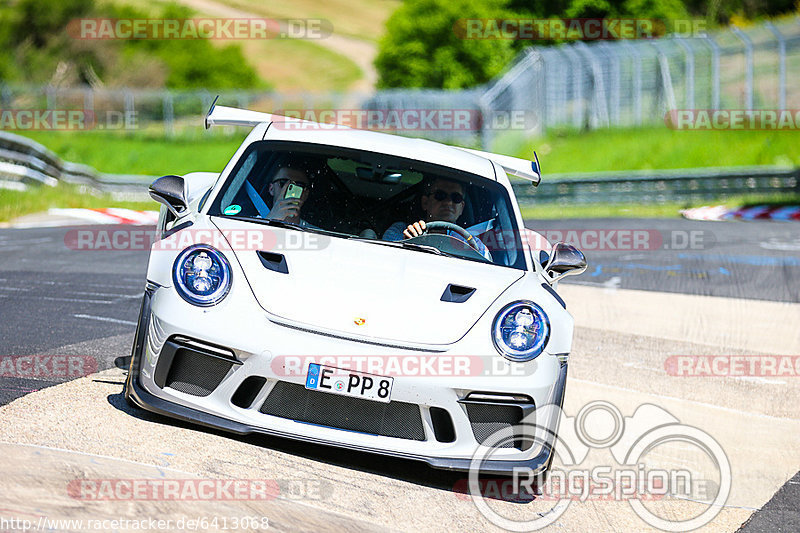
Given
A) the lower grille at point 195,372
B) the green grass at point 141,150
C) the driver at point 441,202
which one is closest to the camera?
the lower grille at point 195,372

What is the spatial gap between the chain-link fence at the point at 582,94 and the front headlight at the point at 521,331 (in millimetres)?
23707

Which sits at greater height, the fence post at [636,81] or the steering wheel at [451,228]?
the fence post at [636,81]

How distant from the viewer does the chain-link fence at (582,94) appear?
26.8m

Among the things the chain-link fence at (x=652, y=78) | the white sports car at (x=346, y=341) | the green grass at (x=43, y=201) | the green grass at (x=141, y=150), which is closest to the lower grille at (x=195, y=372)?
the white sports car at (x=346, y=341)

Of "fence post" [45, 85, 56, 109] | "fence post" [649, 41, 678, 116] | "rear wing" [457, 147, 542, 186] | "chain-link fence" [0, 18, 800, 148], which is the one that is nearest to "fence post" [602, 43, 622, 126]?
"chain-link fence" [0, 18, 800, 148]

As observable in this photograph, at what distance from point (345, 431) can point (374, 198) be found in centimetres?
198

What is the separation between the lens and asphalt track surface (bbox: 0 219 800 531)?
4.85 metres

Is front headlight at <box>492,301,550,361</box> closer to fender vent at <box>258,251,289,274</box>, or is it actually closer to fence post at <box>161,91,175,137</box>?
fender vent at <box>258,251,289,274</box>

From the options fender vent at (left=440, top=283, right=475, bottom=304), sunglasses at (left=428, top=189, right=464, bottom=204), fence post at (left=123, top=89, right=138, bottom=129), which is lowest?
fender vent at (left=440, top=283, right=475, bottom=304)

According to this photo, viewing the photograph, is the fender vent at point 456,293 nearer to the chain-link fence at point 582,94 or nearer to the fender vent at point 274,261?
the fender vent at point 274,261

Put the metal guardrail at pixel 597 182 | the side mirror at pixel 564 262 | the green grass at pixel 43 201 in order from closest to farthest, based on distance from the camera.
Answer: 1. the side mirror at pixel 564 262
2. the green grass at pixel 43 201
3. the metal guardrail at pixel 597 182

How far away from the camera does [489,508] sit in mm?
Result: 4457

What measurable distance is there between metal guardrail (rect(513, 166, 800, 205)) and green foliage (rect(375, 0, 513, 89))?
42.0 metres

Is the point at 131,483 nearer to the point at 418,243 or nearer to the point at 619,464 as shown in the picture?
the point at 418,243
